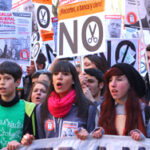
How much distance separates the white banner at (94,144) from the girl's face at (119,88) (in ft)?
1.85

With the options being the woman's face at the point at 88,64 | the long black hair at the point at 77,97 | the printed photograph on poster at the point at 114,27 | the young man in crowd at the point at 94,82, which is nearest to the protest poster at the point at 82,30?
the young man in crowd at the point at 94,82

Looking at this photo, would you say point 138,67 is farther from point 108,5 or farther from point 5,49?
point 108,5

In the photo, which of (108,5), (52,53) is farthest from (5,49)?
(108,5)

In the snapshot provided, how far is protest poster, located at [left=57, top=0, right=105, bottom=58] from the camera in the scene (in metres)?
5.25

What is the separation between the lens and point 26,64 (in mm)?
6848

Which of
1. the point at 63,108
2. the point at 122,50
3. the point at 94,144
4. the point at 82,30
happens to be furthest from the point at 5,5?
the point at 94,144

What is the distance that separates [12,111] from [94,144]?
3.85 ft

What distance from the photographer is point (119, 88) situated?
3.83 metres

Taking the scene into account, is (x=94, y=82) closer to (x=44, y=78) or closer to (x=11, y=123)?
(x=44, y=78)

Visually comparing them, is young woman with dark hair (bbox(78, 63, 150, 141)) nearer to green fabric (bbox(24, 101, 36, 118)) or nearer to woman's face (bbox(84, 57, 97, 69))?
green fabric (bbox(24, 101, 36, 118))

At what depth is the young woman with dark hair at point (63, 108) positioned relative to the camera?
4.07 meters

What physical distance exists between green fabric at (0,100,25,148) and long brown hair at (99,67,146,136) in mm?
818

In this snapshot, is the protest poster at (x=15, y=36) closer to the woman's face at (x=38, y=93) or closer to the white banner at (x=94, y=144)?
the woman's face at (x=38, y=93)

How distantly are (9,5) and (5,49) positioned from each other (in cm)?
178
